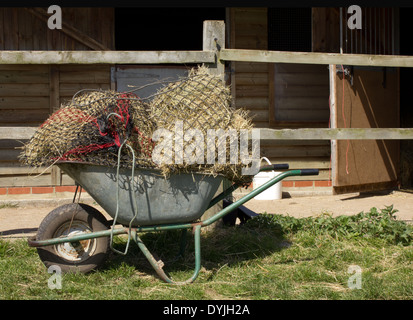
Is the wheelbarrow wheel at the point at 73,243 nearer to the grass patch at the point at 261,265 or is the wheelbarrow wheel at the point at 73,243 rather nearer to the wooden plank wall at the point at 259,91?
the grass patch at the point at 261,265

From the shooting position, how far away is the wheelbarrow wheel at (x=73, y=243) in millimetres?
3078

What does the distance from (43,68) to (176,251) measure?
4465 mm

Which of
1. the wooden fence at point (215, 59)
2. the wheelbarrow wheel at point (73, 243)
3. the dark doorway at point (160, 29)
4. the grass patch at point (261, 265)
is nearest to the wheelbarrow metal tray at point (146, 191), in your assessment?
the wheelbarrow wheel at point (73, 243)

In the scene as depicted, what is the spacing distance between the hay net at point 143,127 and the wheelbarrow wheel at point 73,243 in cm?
36

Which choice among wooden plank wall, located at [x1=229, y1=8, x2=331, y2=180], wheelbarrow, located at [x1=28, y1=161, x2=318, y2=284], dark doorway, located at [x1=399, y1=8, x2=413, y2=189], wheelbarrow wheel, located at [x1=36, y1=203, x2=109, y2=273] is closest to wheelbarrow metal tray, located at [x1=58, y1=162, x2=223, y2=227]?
wheelbarrow, located at [x1=28, y1=161, x2=318, y2=284]

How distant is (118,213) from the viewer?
9.76 feet

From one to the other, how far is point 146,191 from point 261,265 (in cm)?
109

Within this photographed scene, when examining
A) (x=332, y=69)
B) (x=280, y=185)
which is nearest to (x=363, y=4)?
(x=332, y=69)

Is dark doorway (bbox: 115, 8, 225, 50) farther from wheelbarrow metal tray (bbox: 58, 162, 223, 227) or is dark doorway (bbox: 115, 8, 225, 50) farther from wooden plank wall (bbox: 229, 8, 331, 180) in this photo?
wheelbarrow metal tray (bbox: 58, 162, 223, 227)

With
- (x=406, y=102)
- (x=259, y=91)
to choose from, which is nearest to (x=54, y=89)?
(x=259, y=91)

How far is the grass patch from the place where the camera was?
286 centimetres

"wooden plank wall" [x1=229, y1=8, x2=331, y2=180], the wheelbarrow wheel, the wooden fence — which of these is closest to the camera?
the wheelbarrow wheel

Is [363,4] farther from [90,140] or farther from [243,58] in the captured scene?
[90,140]

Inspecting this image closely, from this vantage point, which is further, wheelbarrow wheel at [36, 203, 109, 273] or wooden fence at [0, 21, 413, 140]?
wooden fence at [0, 21, 413, 140]
